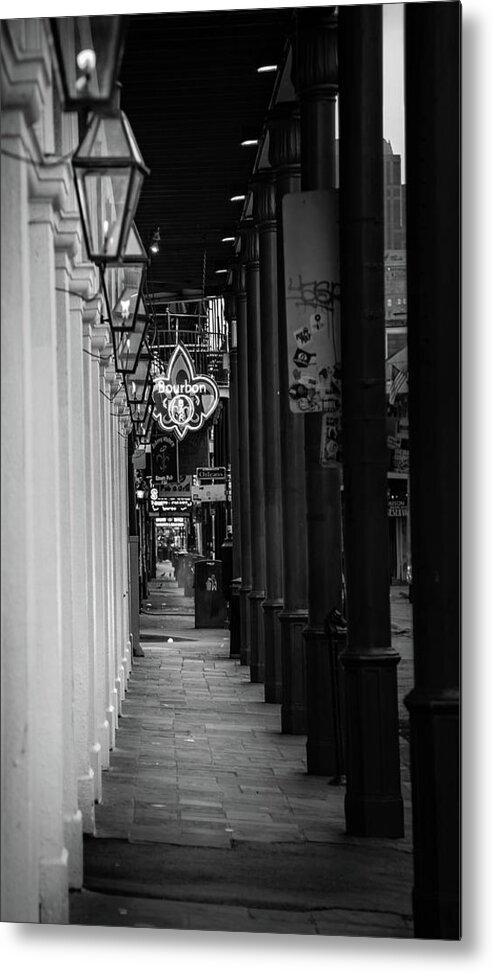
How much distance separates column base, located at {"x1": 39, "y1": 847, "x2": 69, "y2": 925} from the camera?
6.88 meters

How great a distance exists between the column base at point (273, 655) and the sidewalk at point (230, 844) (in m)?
1.28

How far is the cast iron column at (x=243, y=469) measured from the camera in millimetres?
20781

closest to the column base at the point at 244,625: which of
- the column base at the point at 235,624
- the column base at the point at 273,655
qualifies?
the column base at the point at 235,624

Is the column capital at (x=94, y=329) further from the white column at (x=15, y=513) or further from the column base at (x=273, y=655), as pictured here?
the column base at (x=273, y=655)

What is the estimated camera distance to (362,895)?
748 centimetres

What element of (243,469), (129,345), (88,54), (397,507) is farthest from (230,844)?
(243,469)

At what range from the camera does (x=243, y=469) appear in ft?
71.4

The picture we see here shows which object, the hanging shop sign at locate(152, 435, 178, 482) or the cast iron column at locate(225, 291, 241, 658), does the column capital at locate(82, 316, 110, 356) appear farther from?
the hanging shop sign at locate(152, 435, 178, 482)

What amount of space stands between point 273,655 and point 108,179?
10055mm

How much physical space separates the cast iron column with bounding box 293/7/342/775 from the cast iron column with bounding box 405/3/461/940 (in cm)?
410

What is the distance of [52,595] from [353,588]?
2.64 m

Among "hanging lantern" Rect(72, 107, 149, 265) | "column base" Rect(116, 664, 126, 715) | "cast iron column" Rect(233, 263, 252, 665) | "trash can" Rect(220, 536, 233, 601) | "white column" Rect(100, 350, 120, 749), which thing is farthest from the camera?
"trash can" Rect(220, 536, 233, 601)

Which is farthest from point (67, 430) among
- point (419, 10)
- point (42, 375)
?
point (419, 10)

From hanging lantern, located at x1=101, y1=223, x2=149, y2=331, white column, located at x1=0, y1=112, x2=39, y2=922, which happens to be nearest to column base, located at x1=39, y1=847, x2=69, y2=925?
white column, located at x1=0, y1=112, x2=39, y2=922
